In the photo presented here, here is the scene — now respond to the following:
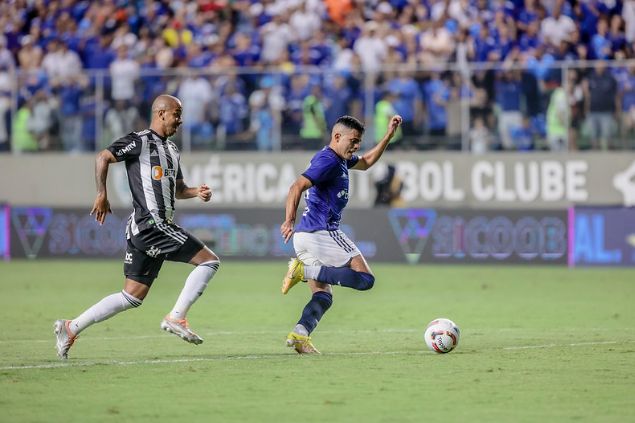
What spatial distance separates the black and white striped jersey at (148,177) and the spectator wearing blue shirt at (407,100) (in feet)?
38.2

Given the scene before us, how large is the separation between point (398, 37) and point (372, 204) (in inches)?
140

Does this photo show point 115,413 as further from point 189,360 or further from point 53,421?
point 189,360

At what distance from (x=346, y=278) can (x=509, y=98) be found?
38.9 feet

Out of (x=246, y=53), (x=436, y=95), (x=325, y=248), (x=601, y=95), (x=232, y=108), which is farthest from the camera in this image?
(x=246, y=53)

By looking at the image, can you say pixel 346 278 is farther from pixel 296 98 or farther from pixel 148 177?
pixel 296 98

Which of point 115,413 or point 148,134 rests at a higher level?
point 148,134

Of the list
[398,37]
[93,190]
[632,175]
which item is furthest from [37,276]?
[632,175]

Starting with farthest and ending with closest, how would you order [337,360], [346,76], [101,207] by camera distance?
[346,76] → [337,360] → [101,207]

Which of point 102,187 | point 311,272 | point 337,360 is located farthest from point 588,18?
point 102,187

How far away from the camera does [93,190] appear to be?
22.3m

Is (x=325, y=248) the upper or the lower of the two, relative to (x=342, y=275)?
upper

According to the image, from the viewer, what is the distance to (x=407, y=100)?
20.0 m

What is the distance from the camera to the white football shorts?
8891 millimetres

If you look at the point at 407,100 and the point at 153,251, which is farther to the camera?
the point at 407,100
